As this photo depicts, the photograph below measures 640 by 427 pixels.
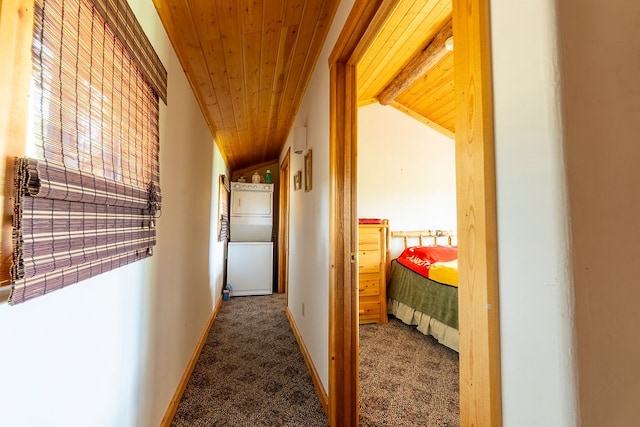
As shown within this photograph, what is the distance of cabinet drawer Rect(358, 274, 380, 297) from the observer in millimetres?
3119

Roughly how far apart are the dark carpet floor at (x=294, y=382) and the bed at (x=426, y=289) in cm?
15

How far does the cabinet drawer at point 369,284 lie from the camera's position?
3119 mm

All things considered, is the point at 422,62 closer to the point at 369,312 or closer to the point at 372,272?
the point at 372,272

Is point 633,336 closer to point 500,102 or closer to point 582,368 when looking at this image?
point 582,368

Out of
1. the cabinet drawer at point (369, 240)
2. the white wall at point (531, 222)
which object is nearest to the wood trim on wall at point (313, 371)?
the cabinet drawer at point (369, 240)

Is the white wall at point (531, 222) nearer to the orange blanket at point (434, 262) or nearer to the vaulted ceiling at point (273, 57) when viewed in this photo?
the vaulted ceiling at point (273, 57)

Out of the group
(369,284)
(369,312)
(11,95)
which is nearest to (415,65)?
(369,284)

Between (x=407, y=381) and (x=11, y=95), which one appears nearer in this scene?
(x=11, y=95)

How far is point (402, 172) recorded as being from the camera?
12.9 feet

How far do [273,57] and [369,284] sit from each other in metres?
2.45

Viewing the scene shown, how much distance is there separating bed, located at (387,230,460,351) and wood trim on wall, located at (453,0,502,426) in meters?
2.06

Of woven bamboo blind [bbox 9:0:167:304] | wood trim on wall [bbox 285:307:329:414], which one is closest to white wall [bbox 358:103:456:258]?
wood trim on wall [bbox 285:307:329:414]

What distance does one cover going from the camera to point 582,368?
0.38m

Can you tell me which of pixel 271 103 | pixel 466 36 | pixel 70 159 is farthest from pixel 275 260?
pixel 466 36
